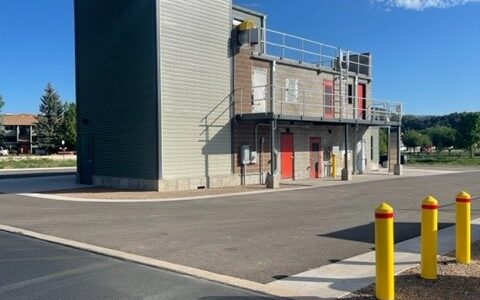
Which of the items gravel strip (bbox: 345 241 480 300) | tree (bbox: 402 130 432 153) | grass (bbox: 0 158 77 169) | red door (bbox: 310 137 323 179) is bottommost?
gravel strip (bbox: 345 241 480 300)

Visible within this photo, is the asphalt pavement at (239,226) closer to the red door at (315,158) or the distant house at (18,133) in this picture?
the red door at (315,158)

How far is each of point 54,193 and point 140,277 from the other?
14.4m

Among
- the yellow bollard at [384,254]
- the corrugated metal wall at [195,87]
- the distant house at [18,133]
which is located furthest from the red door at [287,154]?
the distant house at [18,133]

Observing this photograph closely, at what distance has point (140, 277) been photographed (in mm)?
6949

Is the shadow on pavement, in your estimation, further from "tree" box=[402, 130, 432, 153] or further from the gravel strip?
"tree" box=[402, 130, 432, 153]

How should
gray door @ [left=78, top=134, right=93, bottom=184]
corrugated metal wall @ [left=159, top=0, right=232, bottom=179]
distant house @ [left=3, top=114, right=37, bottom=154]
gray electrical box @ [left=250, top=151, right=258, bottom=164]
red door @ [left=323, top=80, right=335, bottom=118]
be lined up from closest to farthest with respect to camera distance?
1. corrugated metal wall @ [left=159, top=0, right=232, bottom=179]
2. gray electrical box @ [left=250, top=151, right=258, bottom=164]
3. gray door @ [left=78, top=134, right=93, bottom=184]
4. red door @ [left=323, top=80, right=335, bottom=118]
5. distant house @ [left=3, top=114, right=37, bottom=154]

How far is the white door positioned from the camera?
2444 cm

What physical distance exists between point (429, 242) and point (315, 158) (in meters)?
22.0

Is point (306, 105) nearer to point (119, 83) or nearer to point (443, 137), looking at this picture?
point (119, 83)

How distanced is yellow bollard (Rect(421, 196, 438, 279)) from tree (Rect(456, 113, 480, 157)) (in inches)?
2856

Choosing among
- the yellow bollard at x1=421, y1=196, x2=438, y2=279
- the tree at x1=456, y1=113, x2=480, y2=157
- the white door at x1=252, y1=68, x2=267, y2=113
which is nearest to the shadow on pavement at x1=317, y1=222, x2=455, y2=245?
the yellow bollard at x1=421, y1=196, x2=438, y2=279

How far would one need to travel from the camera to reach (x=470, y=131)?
2901 inches

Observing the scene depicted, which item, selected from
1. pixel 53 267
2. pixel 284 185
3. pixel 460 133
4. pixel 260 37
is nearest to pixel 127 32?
pixel 260 37

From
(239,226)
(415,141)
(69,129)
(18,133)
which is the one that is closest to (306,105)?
(239,226)
